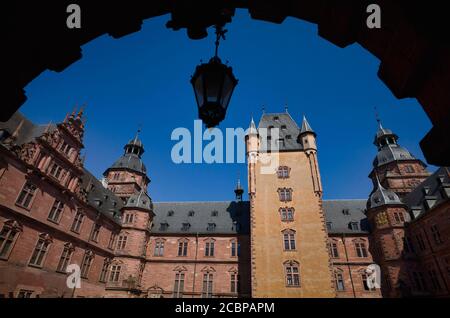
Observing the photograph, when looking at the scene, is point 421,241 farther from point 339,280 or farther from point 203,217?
point 203,217

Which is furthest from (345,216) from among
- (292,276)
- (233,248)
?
(233,248)

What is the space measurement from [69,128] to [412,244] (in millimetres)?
35551

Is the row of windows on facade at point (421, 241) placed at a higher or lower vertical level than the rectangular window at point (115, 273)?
higher

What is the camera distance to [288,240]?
25984 mm

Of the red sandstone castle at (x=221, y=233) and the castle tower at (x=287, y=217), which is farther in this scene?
the castle tower at (x=287, y=217)

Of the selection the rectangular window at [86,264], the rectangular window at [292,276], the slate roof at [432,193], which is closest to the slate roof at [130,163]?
the rectangular window at [86,264]

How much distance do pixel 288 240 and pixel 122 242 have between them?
1876 centimetres

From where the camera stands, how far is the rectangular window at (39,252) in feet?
57.5

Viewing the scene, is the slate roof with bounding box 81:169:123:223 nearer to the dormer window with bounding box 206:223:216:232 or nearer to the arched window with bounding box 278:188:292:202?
the dormer window with bounding box 206:223:216:232

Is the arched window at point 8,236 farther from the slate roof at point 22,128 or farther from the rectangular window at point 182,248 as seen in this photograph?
the rectangular window at point 182,248

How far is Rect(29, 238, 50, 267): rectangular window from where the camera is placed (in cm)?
1753

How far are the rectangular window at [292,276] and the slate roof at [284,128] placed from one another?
1402 cm

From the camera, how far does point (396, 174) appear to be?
35.9 meters
